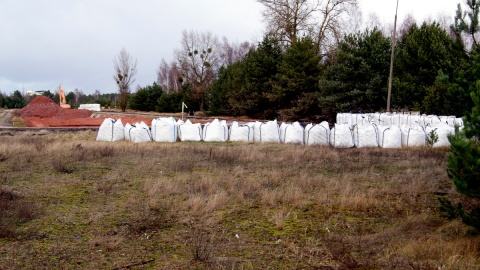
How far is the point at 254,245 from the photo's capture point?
464 centimetres

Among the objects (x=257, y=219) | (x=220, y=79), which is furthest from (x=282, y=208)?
(x=220, y=79)

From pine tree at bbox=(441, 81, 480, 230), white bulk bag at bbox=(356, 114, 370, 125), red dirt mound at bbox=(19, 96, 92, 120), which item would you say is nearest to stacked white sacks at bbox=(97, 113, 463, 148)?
white bulk bag at bbox=(356, 114, 370, 125)

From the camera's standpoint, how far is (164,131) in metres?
15.5

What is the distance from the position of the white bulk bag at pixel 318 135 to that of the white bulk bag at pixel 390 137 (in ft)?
5.68

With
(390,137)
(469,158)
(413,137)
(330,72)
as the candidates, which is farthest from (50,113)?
(469,158)

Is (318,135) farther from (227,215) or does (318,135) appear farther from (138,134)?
(227,215)

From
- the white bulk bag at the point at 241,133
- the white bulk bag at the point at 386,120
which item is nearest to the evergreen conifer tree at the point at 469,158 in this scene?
the white bulk bag at the point at 241,133

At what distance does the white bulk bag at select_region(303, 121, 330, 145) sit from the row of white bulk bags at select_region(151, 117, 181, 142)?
185 inches

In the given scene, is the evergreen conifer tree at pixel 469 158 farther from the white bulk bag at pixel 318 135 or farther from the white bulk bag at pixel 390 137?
the white bulk bag at pixel 318 135

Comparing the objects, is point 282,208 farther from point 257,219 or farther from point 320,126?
point 320,126

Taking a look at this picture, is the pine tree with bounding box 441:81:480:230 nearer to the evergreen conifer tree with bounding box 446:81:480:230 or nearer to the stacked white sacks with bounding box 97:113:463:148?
the evergreen conifer tree with bounding box 446:81:480:230

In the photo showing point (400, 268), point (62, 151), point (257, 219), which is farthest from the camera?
point (62, 151)

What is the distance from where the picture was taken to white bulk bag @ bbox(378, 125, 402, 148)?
44.7ft

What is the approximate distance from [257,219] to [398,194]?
2.69 m
